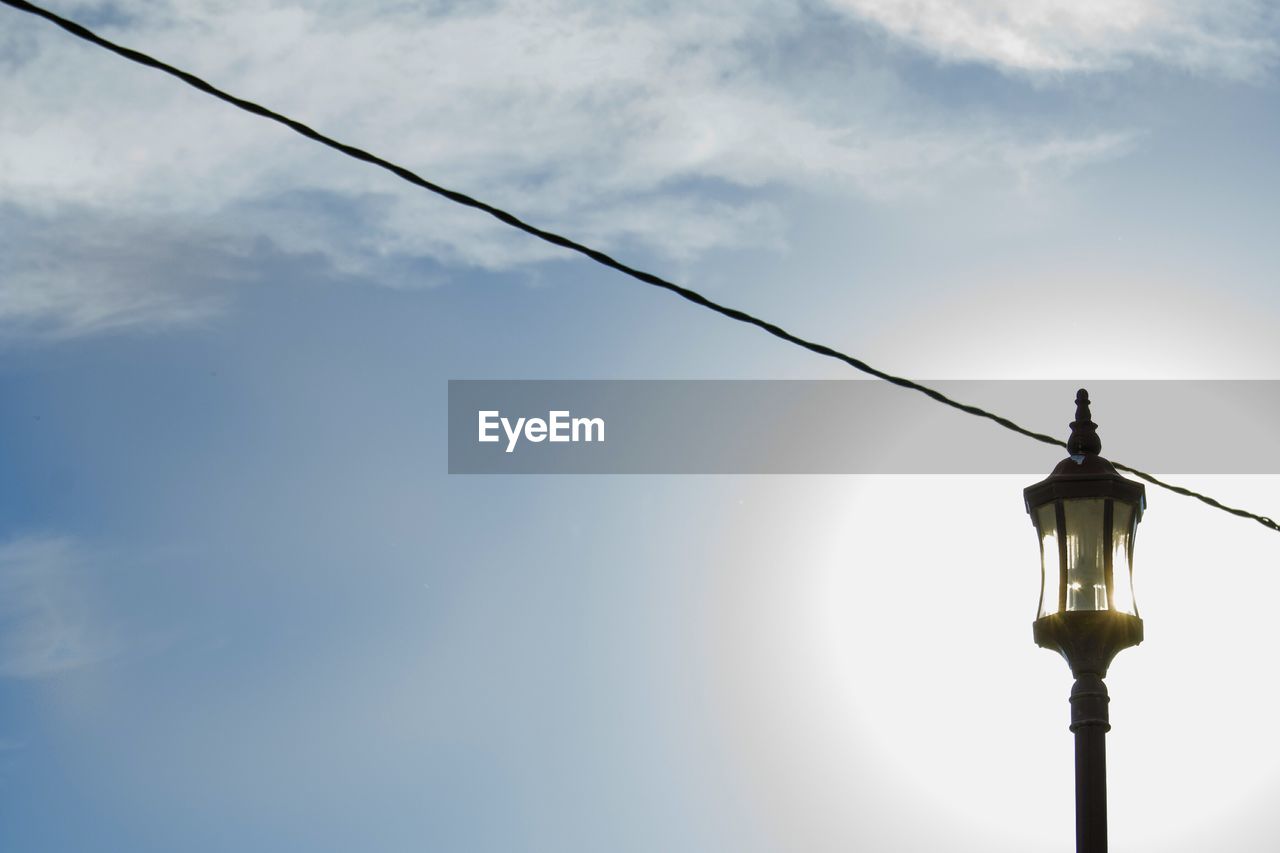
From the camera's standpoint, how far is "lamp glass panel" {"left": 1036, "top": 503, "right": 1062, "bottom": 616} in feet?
35.8

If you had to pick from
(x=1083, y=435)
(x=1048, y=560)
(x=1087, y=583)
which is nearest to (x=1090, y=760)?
(x=1087, y=583)

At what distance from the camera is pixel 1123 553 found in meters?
11.1

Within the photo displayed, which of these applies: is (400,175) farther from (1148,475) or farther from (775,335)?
(1148,475)

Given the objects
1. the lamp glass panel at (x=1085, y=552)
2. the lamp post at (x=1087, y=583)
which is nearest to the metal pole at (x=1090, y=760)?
the lamp post at (x=1087, y=583)

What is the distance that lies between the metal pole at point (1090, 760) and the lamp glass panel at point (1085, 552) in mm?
398

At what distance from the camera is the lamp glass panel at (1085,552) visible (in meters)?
10.9

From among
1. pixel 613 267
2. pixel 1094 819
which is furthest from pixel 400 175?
pixel 1094 819

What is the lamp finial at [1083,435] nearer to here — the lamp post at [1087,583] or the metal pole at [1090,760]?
the lamp post at [1087,583]

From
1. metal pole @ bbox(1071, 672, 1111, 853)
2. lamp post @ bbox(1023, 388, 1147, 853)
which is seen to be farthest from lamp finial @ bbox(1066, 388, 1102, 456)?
metal pole @ bbox(1071, 672, 1111, 853)

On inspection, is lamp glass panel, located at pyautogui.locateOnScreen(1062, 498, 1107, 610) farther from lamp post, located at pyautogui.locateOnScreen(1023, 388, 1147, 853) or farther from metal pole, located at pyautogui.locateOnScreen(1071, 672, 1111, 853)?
metal pole, located at pyautogui.locateOnScreen(1071, 672, 1111, 853)

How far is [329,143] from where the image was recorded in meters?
9.50

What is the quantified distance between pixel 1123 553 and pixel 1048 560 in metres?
0.39

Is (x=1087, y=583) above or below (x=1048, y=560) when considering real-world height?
below

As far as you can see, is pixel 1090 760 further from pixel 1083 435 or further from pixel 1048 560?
pixel 1083 435
